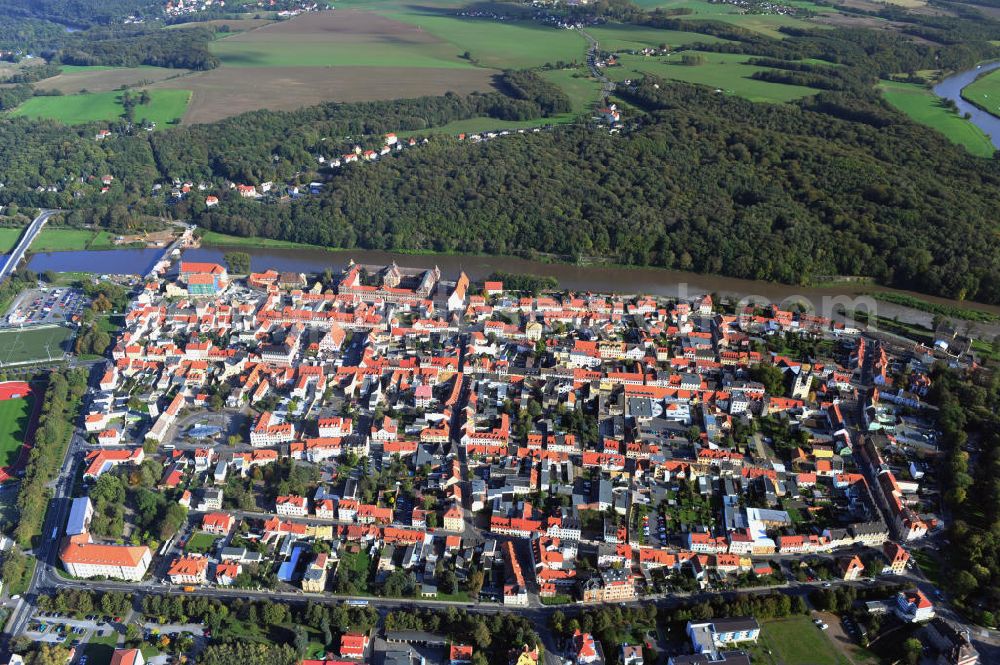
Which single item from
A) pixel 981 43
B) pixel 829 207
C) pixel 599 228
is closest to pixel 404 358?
pixel 599 228

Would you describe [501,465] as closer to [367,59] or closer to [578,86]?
[578,86]

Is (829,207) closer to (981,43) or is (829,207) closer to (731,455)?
(731,455)

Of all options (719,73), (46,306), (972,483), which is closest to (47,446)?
(46,306)

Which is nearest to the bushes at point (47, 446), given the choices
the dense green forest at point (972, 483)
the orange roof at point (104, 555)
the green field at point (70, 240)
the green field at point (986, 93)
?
the orange roof at point (104, 555)

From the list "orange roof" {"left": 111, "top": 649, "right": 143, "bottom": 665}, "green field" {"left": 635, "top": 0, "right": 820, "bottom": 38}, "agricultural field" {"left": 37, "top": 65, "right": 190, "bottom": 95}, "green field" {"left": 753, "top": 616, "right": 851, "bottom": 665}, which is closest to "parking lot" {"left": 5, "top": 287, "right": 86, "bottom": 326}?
"orange roof" {"left": 111, "top": 649, "right": 143, "bottom": 665}

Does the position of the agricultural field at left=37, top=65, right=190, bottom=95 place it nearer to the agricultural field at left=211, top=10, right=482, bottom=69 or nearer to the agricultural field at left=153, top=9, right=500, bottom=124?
the agricultural field at left=153, top=9, right=500, bottom=124
